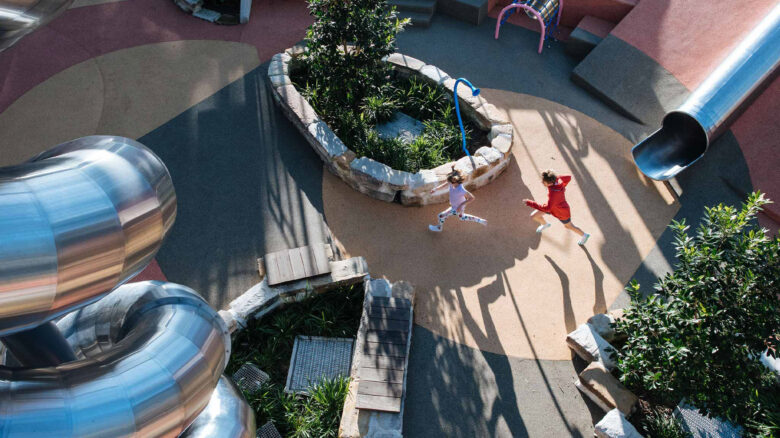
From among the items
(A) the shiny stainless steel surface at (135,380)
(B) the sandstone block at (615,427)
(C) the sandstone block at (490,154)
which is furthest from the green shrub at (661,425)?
(A) the shiny stainless steel surface at (135,380)

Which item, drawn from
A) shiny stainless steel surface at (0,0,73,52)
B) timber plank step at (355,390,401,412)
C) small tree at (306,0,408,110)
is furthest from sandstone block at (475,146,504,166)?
shiny stainless steel surface at (0,0,73,52)

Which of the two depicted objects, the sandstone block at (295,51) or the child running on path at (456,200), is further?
the sandstone block at (295,51)

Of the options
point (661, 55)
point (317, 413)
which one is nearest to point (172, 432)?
point (317, 413)

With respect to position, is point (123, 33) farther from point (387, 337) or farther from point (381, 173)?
point (387, 337)

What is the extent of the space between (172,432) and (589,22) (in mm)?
10669

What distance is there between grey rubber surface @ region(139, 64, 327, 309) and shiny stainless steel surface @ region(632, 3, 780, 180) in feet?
17.9

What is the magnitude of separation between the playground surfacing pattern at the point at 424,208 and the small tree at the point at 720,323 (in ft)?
4.36

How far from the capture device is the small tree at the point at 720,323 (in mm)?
5270

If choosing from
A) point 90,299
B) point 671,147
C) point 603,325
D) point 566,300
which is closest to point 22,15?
point 90,299

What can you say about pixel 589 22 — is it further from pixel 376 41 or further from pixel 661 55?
pixel 376 41

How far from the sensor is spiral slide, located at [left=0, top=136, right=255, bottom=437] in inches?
89.4

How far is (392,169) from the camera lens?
8172 millimetres

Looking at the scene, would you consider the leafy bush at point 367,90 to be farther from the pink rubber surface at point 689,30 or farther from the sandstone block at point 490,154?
the pink rubber surface at point 689,30

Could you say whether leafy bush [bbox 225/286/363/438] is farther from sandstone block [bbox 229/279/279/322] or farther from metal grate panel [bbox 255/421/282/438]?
sandstone block [bbox 229/279/279/322]
